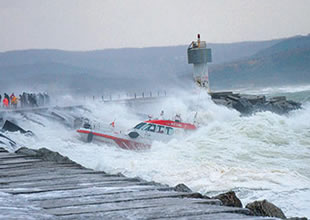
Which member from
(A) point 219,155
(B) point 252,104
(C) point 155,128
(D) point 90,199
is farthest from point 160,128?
(D) point 90,199

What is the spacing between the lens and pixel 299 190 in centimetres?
1095

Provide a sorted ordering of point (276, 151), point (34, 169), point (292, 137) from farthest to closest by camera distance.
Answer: point (292, 137) → point (276, 151) → point (34, 169)

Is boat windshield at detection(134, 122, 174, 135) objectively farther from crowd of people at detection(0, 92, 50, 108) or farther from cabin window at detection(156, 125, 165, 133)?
crowd of people at detection(0, 92, 50, 108)

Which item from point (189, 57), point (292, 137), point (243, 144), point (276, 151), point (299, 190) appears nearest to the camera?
point (299, 190)

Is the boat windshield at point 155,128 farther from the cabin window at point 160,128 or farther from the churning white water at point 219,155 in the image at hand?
the churning white water at point 219,155

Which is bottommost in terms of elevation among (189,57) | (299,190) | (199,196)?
(299,190)

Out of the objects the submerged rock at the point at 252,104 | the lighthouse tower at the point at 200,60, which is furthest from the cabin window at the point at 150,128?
the lighthouse tower at the point at 200,60

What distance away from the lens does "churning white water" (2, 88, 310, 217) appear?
11.5 metres

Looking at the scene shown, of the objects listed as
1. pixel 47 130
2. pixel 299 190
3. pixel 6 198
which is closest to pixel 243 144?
pixel 299 190

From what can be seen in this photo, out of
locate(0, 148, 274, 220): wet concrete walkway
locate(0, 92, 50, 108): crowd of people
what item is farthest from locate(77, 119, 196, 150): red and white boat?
locate(0, 148, 274, 220): wet concrete walkway

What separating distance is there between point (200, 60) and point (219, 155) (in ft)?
76.1

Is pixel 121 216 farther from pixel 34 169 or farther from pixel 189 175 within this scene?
pixel 189 175

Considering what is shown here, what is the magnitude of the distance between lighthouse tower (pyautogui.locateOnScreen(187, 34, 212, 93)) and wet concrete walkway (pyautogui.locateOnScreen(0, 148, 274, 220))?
33793 mm

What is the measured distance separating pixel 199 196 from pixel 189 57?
118ft
